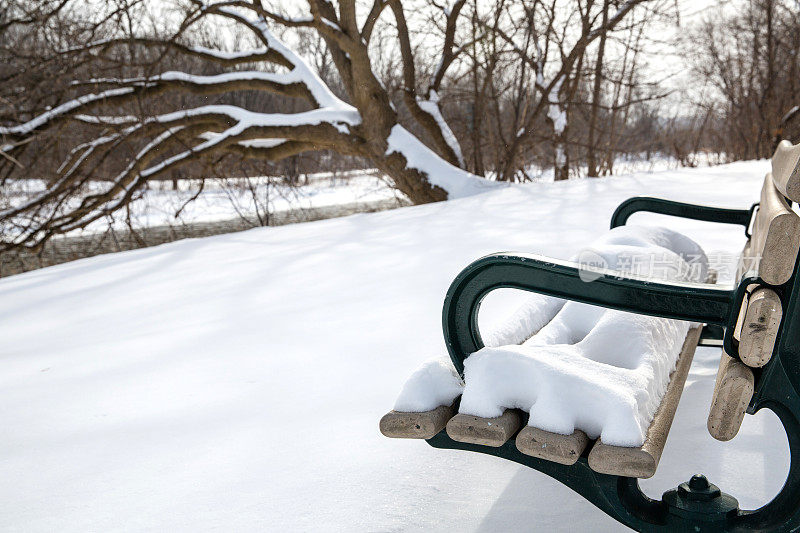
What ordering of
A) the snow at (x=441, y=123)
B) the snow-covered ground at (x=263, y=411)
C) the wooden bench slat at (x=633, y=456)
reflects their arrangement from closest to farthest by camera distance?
the wooden bench slat at (x=633, y=456)
the snow-covered ground at (x=263, y=411)
the snow at (x=441, y=123)

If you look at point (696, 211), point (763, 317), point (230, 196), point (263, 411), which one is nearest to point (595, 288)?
point (763, 317)

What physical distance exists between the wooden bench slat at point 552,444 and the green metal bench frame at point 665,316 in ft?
0.13

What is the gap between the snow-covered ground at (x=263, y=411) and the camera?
1421mm

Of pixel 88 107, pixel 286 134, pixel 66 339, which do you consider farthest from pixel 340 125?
pixel 66 339

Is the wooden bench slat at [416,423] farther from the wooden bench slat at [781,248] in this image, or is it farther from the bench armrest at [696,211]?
the bench armrest at [696,211]

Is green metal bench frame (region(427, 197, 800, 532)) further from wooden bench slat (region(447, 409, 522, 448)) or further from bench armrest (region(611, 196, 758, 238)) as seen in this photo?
bench armrest (region(611, 196, 758, 238))

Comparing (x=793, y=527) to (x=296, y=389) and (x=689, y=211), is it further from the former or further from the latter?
(x=689, y=211)

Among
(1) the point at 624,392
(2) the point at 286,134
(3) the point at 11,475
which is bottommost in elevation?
(3) the point at 11,475

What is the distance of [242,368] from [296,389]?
0.99 feet

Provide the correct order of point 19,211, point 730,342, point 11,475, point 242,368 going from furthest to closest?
point 19,211, point 242,368, point 11,475, point 730,342

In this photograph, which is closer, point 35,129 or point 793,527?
point 793,527

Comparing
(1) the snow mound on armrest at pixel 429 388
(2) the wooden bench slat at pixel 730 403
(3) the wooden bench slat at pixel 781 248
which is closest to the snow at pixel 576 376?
(1) the snow mound on armrest at pixel 429 388

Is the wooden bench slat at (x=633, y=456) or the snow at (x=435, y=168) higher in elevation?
the snow at (x=435, y=168)

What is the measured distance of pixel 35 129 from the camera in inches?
304
